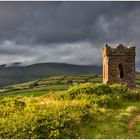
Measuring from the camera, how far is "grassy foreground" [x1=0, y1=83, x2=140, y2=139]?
25573 mm

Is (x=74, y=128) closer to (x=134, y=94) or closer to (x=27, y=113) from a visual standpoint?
(x=27, y=113)

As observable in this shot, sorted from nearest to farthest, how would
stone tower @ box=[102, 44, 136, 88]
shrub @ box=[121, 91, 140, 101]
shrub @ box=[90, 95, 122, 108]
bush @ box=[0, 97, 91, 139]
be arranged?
bush @ box=[0, 97, 91, 139] → shrub @ box=[90, 95, 122, 108] → shrub @ box=[121, 91, 140, 101] → stone tower @ box=[102, 44, 136, 88]

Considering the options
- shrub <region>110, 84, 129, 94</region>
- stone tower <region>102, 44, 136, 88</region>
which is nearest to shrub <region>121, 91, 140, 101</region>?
shrub <region>110, 84, 129, 94</region>

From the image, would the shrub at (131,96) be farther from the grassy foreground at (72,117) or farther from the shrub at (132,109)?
the shrub at (132,109)

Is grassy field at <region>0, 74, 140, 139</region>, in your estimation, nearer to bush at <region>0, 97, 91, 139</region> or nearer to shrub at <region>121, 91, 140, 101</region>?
bush at <region>0, 97, 91, 139</region>

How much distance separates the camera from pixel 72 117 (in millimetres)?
27344

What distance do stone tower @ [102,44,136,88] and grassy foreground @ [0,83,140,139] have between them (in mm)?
10810

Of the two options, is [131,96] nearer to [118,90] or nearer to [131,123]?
[118,90]

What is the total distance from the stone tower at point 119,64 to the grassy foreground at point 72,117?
35.5 ft

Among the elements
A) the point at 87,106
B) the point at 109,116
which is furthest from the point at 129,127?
the point at 87,106

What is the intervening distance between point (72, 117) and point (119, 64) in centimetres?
2093

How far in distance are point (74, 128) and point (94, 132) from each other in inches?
50.5

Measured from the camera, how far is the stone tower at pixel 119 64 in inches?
1841

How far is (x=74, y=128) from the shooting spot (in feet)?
85.4
